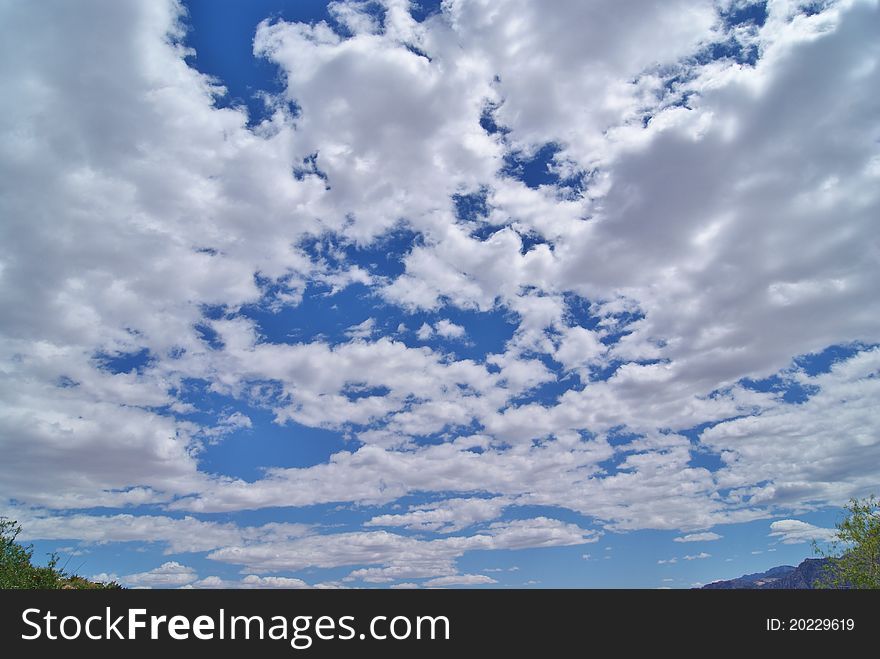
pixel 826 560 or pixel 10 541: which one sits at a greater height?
pixel 10 541

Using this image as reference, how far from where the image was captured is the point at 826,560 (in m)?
102
